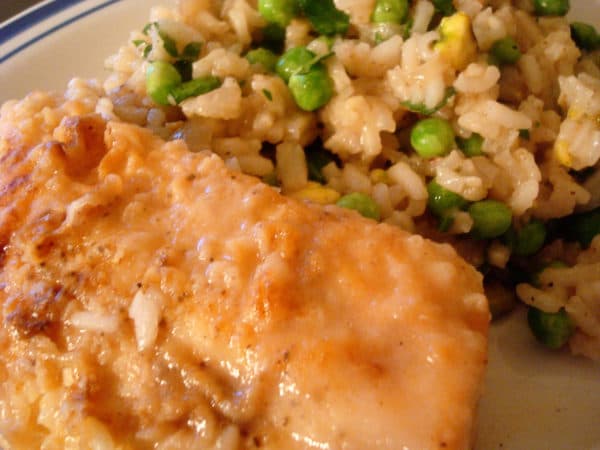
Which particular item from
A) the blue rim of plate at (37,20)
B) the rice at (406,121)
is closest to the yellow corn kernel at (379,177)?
the rice at (406,121)

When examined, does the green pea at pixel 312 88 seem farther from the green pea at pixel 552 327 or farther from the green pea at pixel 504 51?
the green pea at pixel 552 327

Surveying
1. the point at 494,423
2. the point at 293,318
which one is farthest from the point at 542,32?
the point at 293,318

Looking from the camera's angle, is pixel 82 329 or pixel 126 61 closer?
pixel 82 329

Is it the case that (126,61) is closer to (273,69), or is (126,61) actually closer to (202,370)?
(273,69)

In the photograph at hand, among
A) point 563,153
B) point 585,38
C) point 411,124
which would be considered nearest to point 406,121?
point 411,124

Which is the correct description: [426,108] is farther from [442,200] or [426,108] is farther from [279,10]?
[279,10]

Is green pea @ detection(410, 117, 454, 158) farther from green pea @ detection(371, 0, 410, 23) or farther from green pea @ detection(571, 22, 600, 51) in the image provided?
green pea @ detection(571, 22, 600, 51)
